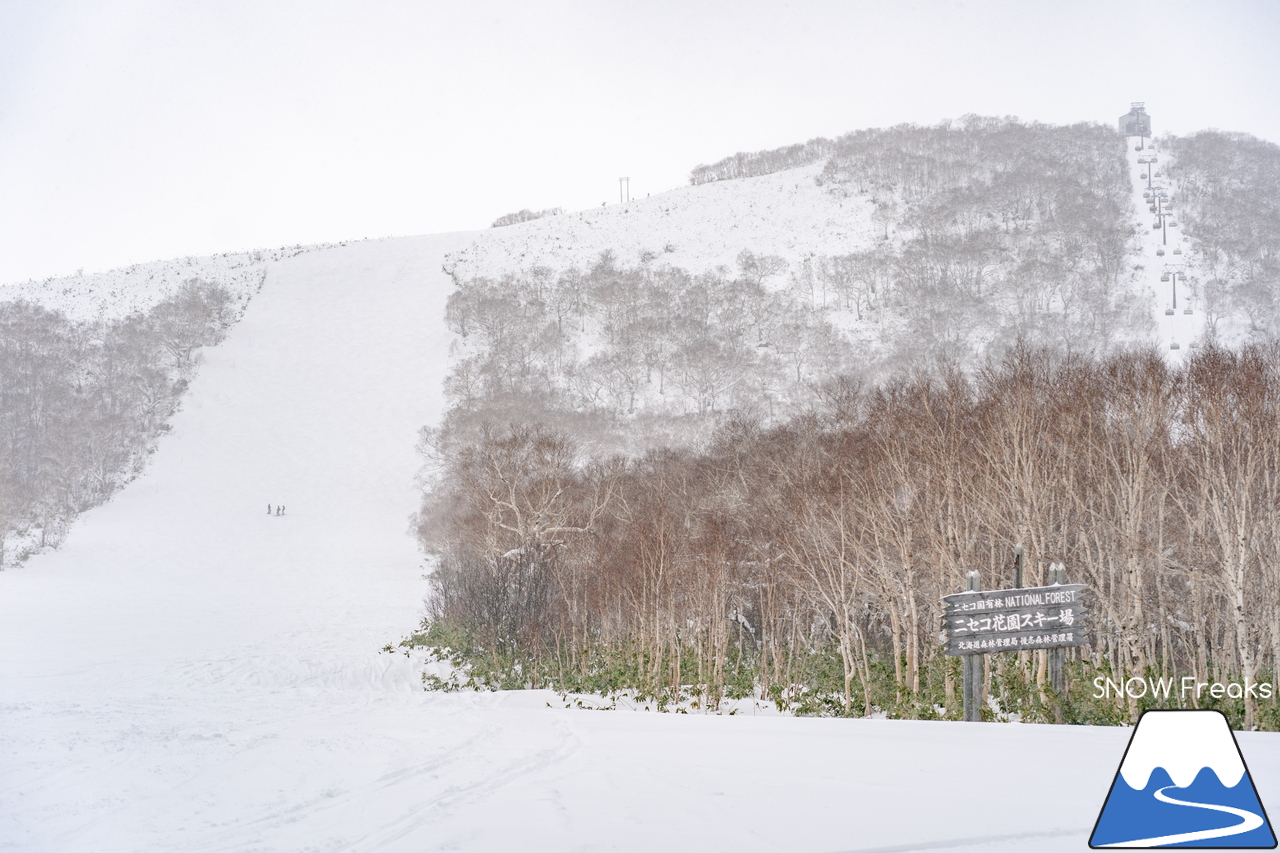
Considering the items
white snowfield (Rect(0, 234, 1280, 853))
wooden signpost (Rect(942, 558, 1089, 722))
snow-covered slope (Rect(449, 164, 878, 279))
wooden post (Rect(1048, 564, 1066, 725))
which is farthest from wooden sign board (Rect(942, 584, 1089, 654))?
snow-covered slope (Rect(449, 164, 878, 279))

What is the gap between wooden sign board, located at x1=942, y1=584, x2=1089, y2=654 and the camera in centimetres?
927

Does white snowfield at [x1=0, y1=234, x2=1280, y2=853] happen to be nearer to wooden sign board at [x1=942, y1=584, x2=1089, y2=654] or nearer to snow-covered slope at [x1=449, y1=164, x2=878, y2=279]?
wooden sign board at [x1=942, y1=584, x2=1089, y2=654]

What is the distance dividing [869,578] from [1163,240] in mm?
73700

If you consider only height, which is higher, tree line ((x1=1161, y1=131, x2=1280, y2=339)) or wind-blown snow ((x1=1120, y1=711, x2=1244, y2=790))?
tree line ((x1=1161, y1=131, x2=1280, y2=339))

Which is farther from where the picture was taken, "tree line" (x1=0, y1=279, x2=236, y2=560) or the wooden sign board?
"tree line" (x1=0, y1=279, x2=236, y2=560)

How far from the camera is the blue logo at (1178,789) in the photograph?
3.82 m

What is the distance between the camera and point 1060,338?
61188 mm

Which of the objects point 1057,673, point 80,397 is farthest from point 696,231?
point 1057,673

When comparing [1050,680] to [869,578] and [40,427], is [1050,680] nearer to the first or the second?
[869,578]

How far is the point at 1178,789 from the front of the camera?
3.91 m

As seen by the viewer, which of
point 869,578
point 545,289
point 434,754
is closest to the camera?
point 434,754

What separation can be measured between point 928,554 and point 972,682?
22.0 ft

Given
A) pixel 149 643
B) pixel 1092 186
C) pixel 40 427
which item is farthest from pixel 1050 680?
pixel 1092 186

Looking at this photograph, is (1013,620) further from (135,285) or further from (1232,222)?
(1232,222)
